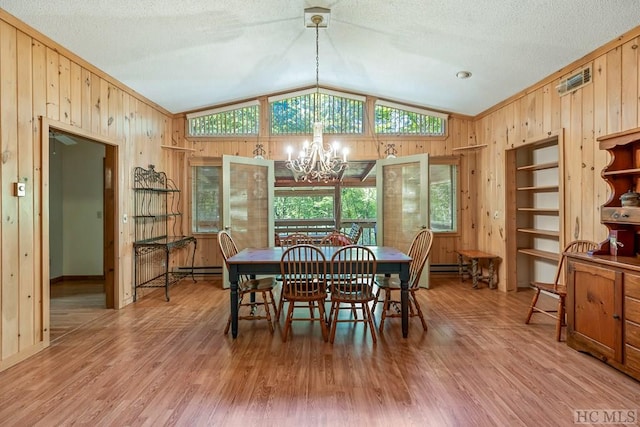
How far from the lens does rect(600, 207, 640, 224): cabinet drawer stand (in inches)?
98.2

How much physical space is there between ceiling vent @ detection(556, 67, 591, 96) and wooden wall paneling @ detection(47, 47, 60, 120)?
515cm

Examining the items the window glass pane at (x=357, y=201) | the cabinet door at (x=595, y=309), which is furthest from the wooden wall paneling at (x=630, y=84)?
the window glass pane at (x=357, y=201)

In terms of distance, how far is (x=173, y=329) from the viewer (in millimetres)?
3385

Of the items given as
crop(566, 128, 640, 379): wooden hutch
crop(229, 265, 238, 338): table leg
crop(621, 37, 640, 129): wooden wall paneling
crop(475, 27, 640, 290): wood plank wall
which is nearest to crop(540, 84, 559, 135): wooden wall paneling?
crop(475, 27, 640, 290): wood plank wall

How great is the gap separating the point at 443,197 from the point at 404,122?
4.78 feet

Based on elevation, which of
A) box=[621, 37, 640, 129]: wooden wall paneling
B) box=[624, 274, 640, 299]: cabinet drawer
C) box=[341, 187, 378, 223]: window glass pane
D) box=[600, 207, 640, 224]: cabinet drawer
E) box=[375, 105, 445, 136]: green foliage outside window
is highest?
box=[375, 105, 445, 136]: green foliage outside window

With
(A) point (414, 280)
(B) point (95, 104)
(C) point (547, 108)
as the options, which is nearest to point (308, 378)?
(A) point (414, 280)

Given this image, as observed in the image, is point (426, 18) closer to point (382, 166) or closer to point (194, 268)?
point (382, 166)

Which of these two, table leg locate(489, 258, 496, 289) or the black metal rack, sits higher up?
the black metal rack

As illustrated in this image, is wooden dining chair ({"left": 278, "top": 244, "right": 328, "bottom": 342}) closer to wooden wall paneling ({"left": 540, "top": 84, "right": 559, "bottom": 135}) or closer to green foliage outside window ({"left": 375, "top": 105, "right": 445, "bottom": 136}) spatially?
wooden wall paneling ({"left": 540, "top": 84, "right": 559, "bottom": 135})

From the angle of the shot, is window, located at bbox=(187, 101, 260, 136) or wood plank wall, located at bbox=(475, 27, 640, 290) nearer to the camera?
wood plank wall, located at bbox=(475, 27, 640, 290)

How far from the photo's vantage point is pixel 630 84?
293 cm

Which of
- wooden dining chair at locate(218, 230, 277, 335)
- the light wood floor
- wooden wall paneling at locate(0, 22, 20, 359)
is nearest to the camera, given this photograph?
the light wood floor

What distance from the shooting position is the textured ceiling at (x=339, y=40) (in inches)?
110
